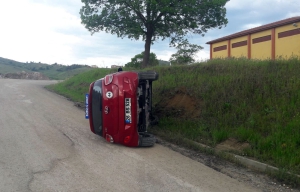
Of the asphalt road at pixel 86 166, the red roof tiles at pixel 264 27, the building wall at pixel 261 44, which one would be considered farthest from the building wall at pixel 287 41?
the asphalt road at pixel 86 166

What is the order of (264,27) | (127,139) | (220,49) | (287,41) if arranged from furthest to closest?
(220,49) < (264,27) < (287,41) < (127,139)

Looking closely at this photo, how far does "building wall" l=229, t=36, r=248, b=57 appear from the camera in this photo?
75.4ft

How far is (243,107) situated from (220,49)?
54.1ft

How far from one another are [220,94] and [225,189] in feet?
18.0

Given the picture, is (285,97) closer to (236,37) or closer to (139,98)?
(139,98)

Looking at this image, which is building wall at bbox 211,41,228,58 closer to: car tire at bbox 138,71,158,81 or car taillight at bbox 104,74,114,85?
car tire at bbox 138,71,158,81

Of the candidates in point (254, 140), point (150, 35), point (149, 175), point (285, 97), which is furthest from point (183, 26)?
point (149, 175)

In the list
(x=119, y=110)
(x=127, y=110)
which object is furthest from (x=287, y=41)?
(x=119, y=110)

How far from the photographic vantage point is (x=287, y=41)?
19453 mm

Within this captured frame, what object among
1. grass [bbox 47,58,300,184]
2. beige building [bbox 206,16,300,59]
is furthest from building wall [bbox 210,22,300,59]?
grass [bbox 47,58,300,184]

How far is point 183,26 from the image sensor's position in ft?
72.4

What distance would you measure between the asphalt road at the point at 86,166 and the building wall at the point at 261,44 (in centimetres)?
1410

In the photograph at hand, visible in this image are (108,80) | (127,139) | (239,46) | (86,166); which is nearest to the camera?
(86,166)

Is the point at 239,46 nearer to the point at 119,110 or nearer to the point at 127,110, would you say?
the point at 127,110
